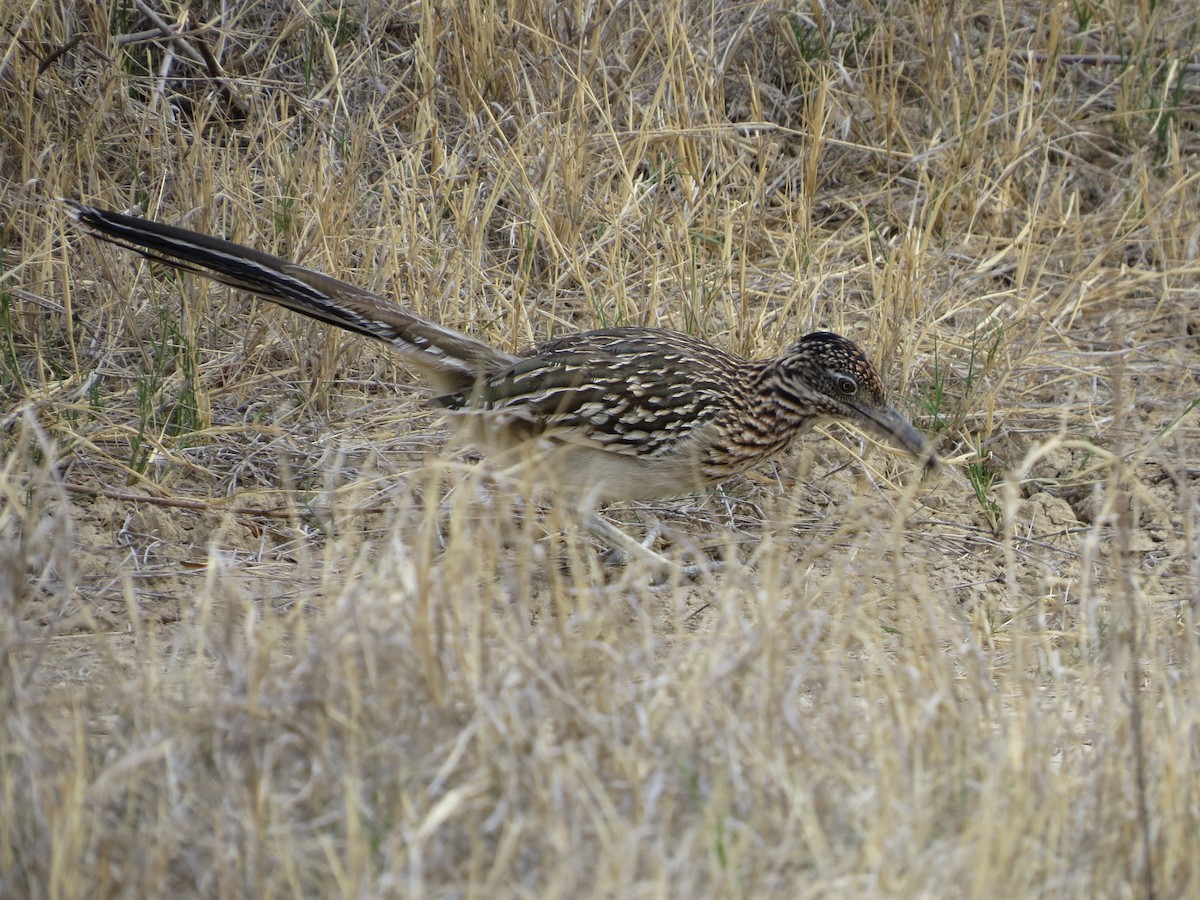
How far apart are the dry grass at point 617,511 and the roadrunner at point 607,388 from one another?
0.31 meters

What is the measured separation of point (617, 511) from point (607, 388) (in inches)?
36.4

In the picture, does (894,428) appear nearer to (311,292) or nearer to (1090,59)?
(311,292)

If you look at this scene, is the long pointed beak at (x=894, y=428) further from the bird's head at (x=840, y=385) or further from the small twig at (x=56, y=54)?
the small twig at (x=56, y=54)

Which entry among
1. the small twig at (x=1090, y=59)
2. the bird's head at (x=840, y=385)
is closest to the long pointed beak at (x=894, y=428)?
the bird's head at (x=840, y=385)

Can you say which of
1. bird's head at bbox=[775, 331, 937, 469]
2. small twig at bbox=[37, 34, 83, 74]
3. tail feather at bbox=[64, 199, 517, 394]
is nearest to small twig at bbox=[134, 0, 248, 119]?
small twig at bbox=[37, 34, 83, 74]

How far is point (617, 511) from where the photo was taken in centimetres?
572

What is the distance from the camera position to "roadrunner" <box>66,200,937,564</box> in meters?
4.87

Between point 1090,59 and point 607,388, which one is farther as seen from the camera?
point 1090,59

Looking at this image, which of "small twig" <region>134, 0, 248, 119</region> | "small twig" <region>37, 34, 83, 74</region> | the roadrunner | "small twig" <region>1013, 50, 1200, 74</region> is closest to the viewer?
the roadrunner

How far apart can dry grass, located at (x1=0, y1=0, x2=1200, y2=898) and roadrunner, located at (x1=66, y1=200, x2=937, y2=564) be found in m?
0.31

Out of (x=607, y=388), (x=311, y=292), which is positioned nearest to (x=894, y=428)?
(x=607, y=388)

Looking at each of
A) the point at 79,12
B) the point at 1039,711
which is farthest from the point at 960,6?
the point at 1039,711

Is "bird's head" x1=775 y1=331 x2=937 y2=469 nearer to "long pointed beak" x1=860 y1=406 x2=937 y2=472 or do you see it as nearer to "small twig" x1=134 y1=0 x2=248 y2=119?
"long pointed beak" x1=860 y1=406 x2=937 y2=472

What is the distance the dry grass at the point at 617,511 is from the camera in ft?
9.94
